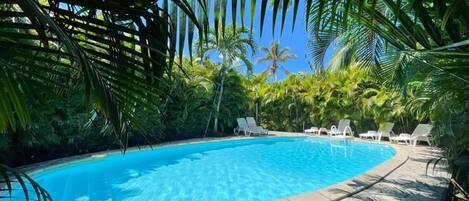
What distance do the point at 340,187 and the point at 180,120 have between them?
10592mm

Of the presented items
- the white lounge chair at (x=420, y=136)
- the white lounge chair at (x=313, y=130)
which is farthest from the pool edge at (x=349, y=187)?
the white lounge chair at (x=313, y=130)

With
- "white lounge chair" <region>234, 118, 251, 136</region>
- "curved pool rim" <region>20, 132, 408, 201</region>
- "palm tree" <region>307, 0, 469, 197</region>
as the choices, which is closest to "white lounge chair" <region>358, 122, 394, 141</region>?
"curved pool rim" <region>20, 132, 408, 201</region>

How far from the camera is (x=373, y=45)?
502cm

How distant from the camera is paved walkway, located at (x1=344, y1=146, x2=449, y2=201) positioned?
17.5ft

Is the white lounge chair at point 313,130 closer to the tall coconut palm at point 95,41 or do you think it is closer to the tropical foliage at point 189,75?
the tropical foliage at point 189,75

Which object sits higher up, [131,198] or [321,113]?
[321,113]

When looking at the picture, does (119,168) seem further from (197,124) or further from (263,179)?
(197,124)

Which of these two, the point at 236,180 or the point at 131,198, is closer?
the point at 131,198

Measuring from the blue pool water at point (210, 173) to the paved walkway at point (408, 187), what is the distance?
1.66 meters

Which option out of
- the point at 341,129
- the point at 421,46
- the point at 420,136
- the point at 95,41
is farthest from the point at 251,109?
the point at 95,41

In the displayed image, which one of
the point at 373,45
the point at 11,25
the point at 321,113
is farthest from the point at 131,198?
the point at 321,113

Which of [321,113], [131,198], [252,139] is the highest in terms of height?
[321,113]

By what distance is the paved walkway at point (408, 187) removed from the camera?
5320 millimetres

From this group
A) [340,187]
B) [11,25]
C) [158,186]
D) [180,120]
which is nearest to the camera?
[11,25]
